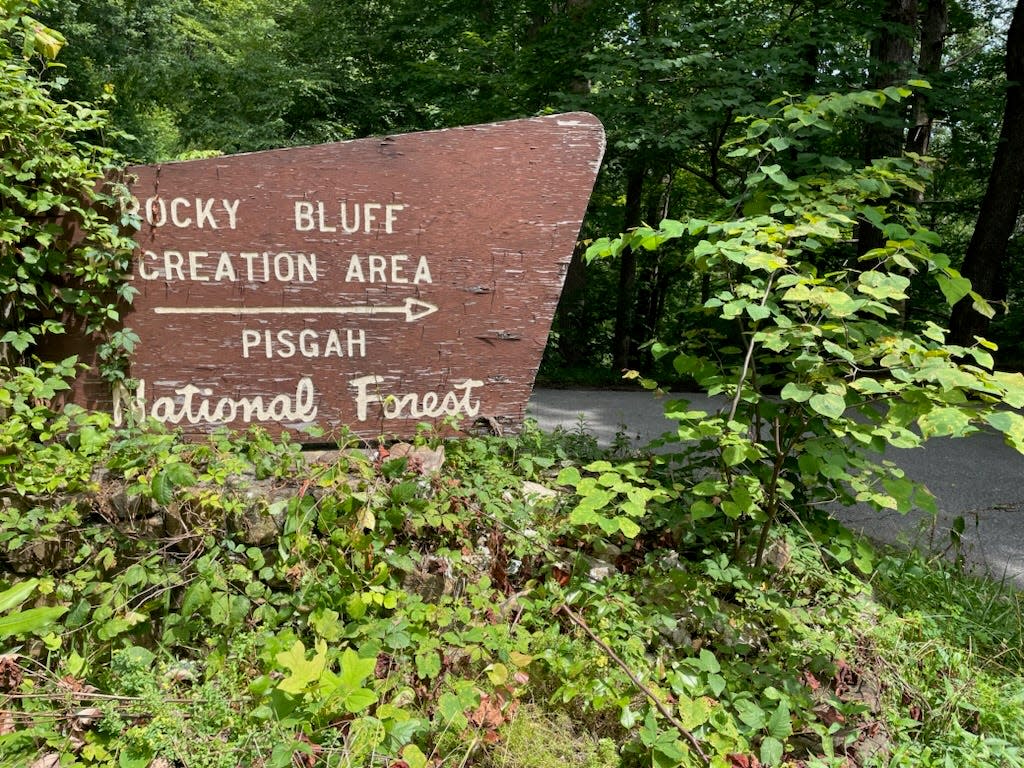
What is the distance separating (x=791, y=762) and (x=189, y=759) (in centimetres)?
177

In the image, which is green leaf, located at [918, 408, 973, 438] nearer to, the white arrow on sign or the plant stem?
the plant stem

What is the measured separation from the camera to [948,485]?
14.5 ft

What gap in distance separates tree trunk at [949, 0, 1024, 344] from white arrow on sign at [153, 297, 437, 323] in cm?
677

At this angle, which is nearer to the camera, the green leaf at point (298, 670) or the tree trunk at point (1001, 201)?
the green leaf at point (298, 670)

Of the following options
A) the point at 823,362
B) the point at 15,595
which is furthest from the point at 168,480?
the point at 823,362

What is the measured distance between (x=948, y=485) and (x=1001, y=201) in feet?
14.2

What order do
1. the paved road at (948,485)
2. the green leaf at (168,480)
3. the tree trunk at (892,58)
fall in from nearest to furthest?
the green leaf at (168,480)
the paved road at (948,485)
the tree trunk at (892,58)

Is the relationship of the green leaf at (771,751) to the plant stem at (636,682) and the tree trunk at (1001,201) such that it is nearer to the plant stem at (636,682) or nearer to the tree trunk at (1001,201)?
the plant stem at (636,682)

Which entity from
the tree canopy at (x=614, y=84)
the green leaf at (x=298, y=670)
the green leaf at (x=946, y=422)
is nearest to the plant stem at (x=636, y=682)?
the green leaf at (x=298, y=670)

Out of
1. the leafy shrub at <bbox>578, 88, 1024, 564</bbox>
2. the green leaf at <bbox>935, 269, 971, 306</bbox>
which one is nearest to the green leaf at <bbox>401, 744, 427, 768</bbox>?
the leafy shrub at <bbox>578, 88, 1024, 564</bbox>

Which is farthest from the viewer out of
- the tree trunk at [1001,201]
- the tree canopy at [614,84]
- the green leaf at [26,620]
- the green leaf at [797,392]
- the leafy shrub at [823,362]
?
the tree trunk at [1001,201]

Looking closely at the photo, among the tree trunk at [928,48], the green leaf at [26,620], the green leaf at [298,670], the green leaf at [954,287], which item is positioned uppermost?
the tree trunk at [928,48]

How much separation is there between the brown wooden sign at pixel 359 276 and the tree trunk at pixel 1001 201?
6339 mm

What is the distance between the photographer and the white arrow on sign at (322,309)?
2469mm
